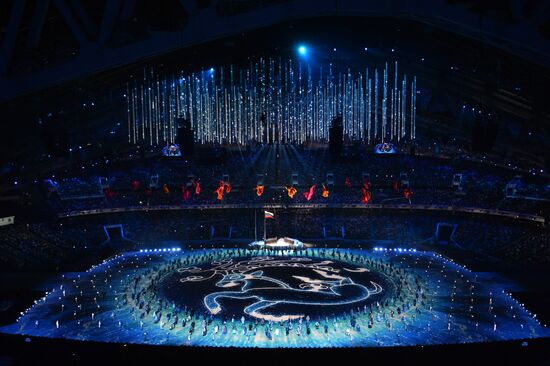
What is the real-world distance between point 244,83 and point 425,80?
15637 millimetres

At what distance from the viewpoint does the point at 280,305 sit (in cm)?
2983

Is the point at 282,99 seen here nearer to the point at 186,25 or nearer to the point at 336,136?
the point at 336,136

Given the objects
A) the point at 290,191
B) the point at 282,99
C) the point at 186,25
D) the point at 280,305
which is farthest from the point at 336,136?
the point at 290,191

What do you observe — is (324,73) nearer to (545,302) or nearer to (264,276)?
(264,276)

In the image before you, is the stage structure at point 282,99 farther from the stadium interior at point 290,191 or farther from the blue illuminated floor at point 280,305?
the blue illuminated floor at point 280,305

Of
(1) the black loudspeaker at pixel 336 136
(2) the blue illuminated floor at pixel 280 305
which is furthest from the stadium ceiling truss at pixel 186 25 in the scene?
(2) the blue illuminated floor at pixel 280 305

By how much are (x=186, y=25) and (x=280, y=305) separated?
17.8 metres

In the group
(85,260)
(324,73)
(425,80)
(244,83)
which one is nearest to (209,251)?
(85,260)

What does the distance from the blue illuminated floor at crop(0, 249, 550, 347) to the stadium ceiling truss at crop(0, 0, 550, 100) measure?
13.8 metres

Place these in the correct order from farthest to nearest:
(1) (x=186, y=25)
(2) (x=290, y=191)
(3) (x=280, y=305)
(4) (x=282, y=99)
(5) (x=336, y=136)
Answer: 1. (2) (x=290, y=191)
2. (4) (x=282, y=99)
3. (5) (x=336, y=136)
4. (3) (x=280, y=305)
5. (1) (x=186, y=25)

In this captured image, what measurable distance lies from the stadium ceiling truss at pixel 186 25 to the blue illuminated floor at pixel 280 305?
1383cm

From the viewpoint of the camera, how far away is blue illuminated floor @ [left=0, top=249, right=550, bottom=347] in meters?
25.4

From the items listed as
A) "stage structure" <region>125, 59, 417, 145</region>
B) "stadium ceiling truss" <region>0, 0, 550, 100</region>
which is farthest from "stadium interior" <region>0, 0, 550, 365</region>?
"stage structure" <region>125, 59, 417, 145</region>

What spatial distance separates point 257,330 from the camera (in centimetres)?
2592
